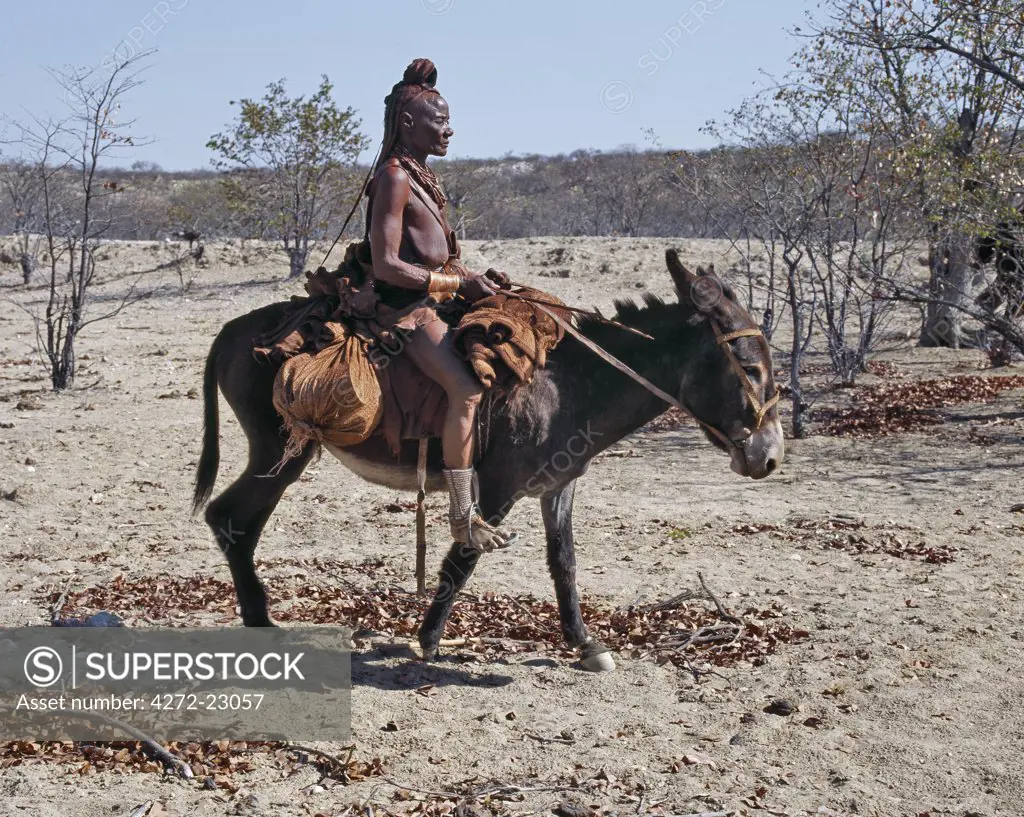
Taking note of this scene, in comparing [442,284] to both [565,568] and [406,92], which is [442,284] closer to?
[406,92]

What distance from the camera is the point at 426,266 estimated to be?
4.91m

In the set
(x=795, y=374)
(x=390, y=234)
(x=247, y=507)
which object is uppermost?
(x=390, y=234)

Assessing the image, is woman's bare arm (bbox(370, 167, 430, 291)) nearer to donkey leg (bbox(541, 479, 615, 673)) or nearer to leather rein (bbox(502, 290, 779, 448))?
leather rein (bbox(502, 290, 779, 448))

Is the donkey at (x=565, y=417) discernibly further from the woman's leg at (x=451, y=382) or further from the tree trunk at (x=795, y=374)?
the tree trunk at (x=795, y=374)

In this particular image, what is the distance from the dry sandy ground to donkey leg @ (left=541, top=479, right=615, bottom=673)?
16 cm

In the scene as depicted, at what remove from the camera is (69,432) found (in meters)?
10.4

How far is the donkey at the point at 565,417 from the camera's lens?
4762mm

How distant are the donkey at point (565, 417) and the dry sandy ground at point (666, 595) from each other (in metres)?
0.69

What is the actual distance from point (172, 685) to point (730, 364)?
2839 mm

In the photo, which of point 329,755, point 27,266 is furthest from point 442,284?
point 27,266

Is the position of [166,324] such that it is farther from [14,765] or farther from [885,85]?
[14,765]

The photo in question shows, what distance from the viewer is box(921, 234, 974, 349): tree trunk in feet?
51.2

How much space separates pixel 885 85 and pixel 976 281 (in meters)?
5.34

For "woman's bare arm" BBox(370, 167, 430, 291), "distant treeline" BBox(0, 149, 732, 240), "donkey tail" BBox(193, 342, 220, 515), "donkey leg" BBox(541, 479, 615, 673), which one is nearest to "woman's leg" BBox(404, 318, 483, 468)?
"woman's bare arm" BBox(370, 167, 430, 291)
